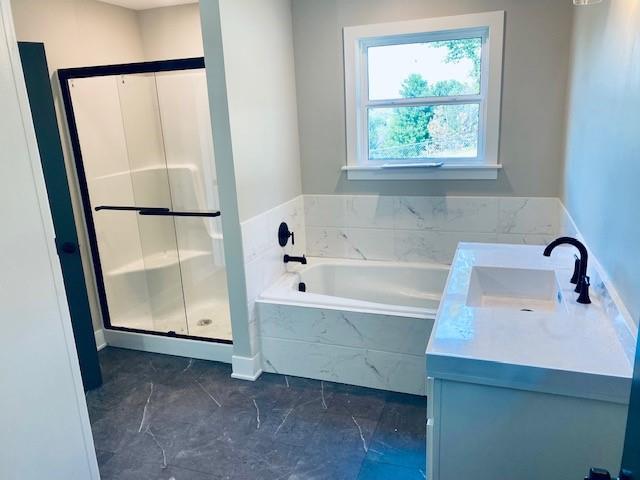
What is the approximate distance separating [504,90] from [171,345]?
2741 mm

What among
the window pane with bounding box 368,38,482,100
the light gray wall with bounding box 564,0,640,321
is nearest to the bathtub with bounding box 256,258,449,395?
the light gray wall with bounding box 564,0,640,321

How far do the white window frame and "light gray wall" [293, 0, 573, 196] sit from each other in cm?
5

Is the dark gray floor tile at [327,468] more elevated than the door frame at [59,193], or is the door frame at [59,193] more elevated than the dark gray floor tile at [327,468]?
the door frame at [59,193]

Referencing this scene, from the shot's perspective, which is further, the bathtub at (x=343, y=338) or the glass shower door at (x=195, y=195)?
the glass shower door at (x=195, y=195)

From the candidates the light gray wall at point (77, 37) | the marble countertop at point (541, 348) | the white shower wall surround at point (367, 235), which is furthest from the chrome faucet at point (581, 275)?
the light gray wall at point (77, 37)

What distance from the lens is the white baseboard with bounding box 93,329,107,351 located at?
10.7ft

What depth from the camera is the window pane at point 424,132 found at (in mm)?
3076

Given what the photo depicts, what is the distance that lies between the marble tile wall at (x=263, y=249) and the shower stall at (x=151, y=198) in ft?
1.18

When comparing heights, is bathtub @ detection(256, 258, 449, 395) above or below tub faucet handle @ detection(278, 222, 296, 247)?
below

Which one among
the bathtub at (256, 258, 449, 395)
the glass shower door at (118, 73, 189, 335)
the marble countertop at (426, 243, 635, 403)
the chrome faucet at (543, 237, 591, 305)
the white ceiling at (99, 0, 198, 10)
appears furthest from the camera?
the white ceiling at (99, 0, 198, 10)

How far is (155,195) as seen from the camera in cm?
332

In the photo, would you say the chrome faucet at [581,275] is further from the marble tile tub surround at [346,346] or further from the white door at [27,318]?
the white door at [27,318]

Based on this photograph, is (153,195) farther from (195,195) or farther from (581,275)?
(581,275)

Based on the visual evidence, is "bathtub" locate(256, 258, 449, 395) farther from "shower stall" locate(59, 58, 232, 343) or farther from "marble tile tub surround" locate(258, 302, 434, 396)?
"shower stall" locate(59, 58, 232, 343)
